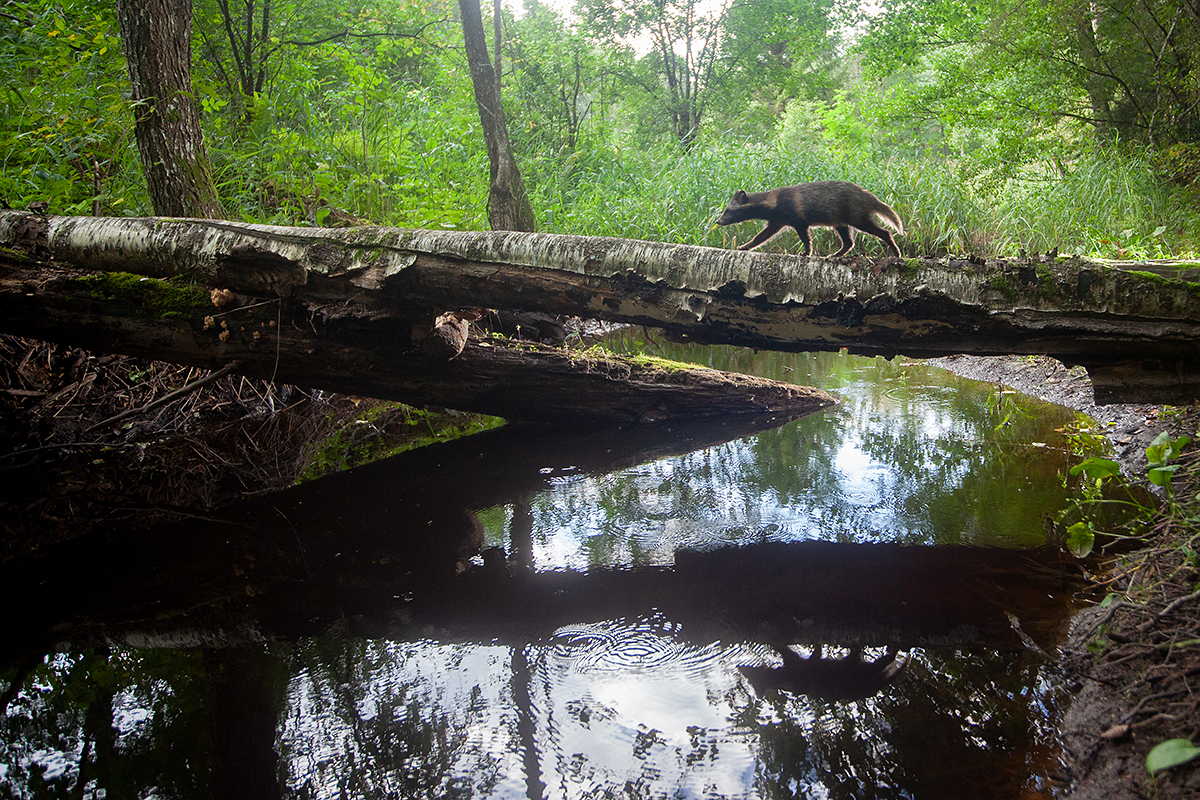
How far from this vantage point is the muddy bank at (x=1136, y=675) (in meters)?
1.26

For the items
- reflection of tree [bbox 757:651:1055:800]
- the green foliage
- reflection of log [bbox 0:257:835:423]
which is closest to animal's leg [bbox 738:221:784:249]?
reflection of log [bbox 0:257:835:423]

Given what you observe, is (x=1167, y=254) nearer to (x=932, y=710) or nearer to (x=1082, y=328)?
(x=1082, y=328)

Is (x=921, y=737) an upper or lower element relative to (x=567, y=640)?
lower

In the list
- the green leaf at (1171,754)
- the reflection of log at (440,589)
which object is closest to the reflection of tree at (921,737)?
the reflection of log at (440,589)

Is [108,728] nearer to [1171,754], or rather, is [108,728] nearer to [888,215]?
[1171,754]

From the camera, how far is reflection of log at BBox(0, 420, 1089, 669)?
204cm

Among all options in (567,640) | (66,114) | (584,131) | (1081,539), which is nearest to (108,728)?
(567,640)

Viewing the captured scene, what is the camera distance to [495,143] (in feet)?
17.6

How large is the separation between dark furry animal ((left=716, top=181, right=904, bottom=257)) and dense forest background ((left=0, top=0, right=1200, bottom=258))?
1074 mm

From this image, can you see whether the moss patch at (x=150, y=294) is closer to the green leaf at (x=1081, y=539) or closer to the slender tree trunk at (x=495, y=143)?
the slender tree trunk at (x=495, y=143)

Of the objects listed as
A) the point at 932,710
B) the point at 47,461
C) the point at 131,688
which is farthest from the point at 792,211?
the point at 47,461

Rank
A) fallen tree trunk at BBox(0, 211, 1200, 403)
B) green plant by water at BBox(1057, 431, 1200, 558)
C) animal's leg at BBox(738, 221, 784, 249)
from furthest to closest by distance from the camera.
A: animal's leg at BBox(738, 221, 784, 249), fallen tree trunk at BBox(0, 211, 1200, 403), green plant by water at BBox(1057, 431, 1200, 558)

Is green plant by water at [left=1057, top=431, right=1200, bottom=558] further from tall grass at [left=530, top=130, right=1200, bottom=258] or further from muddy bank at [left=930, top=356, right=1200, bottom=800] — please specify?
tall grass at [left=530, top=130, right=1200, bottom=258]

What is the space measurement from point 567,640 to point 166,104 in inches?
151
